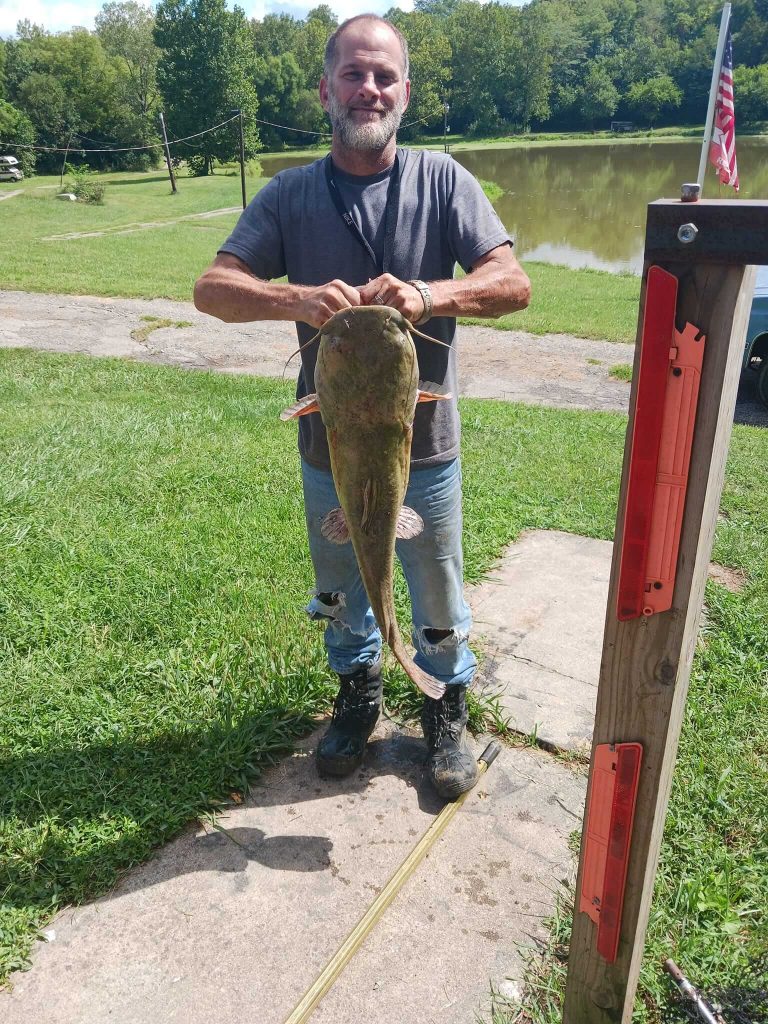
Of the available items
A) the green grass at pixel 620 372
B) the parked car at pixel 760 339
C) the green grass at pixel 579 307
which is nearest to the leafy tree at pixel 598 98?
the green grass at pixel 579 307

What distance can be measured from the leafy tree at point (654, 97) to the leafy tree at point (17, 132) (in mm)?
53253

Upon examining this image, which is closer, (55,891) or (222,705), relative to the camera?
(55,891)

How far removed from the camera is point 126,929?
2.21 m

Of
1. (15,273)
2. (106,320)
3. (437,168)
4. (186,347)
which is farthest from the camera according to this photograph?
(15,273)

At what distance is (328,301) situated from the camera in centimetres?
175

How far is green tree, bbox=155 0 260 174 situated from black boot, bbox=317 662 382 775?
57675 mm

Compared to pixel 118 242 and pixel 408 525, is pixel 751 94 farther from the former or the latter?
pixel 408 525

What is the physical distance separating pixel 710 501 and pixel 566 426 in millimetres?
5397

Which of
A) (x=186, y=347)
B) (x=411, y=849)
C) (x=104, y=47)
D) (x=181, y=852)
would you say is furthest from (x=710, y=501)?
(x=104, y=47)

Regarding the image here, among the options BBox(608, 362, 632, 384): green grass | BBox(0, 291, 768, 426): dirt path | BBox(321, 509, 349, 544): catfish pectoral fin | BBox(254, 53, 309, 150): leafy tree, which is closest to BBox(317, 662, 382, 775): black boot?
BBox(321, 509, 349, 544): catfish pectoral fin

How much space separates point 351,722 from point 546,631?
1.17 meters

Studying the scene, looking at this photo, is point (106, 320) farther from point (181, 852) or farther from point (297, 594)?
point (181, 852)

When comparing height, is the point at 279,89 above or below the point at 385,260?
above

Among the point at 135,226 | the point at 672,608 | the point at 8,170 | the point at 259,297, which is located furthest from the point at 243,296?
the point at 8,170
